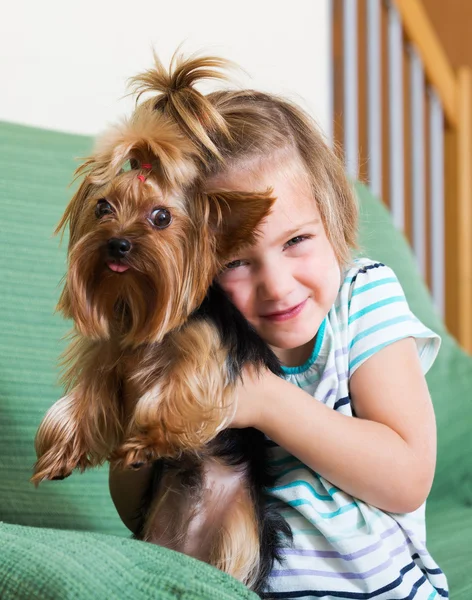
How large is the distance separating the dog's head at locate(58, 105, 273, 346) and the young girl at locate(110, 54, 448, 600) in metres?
0.07

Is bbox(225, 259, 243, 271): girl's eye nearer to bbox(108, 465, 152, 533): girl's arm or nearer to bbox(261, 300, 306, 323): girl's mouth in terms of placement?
bbox(261, 300, 306, 323): girl's mouth

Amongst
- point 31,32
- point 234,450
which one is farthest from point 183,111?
point 31,32

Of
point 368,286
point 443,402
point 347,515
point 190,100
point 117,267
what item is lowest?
point 443,402

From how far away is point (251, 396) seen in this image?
888 mm

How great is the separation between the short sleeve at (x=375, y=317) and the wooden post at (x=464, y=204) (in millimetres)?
2124

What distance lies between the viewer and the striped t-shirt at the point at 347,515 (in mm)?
951

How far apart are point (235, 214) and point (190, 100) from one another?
0.46 ft

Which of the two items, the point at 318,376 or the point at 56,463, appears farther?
the point at 318,376

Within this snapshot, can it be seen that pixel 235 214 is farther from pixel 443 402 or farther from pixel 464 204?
pixel 464 204

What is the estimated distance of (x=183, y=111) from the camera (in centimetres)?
85

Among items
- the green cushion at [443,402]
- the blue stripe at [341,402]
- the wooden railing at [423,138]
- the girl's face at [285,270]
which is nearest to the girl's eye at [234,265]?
the girl's face at [285,270]

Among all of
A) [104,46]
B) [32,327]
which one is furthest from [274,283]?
[104,46]

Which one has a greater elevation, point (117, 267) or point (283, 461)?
point (117, 267)

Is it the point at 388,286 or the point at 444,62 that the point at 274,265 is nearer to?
the point at 388,286
